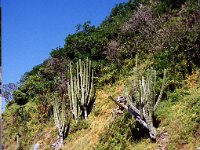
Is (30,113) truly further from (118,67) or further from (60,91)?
(118,67)

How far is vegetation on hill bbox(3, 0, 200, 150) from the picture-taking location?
41.3 feet

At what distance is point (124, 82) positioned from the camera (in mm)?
18406

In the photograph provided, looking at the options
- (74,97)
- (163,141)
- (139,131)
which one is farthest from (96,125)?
(163,141)

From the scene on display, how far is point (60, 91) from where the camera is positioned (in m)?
22.3

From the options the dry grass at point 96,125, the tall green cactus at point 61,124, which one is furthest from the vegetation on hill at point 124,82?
the tall green cactus at point 61,124

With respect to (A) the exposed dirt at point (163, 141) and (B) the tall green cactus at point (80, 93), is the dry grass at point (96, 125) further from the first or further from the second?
(A) the exposed dirt at point (163, 141)

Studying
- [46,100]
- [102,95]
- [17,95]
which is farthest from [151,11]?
[17,95]

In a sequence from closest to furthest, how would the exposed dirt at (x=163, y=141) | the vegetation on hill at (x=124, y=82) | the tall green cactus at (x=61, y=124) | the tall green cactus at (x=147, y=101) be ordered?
1. the exposed dirt at (x=163, y=141)
2. the tall green cactus at (x=147, y=101)
3. the vegetation on hill at (x=124, y=82)
4. the tall green cactus at (x=61, y=124)

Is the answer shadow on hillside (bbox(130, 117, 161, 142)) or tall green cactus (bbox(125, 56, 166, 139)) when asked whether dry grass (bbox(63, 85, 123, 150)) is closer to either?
shadow on hillside (bbox(130, 117, 161, 142))

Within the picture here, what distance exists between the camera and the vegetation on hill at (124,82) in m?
12.6

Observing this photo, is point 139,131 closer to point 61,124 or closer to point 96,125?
point 96,125

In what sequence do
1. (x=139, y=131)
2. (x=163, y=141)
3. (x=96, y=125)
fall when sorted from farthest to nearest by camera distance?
(x=96, y=125) → (x=139, y=131) → (x=163, y=141)

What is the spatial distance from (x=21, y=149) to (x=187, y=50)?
1206 centimetres

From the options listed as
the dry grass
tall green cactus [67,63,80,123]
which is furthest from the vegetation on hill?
tall green cactus [67,63,80,123]
